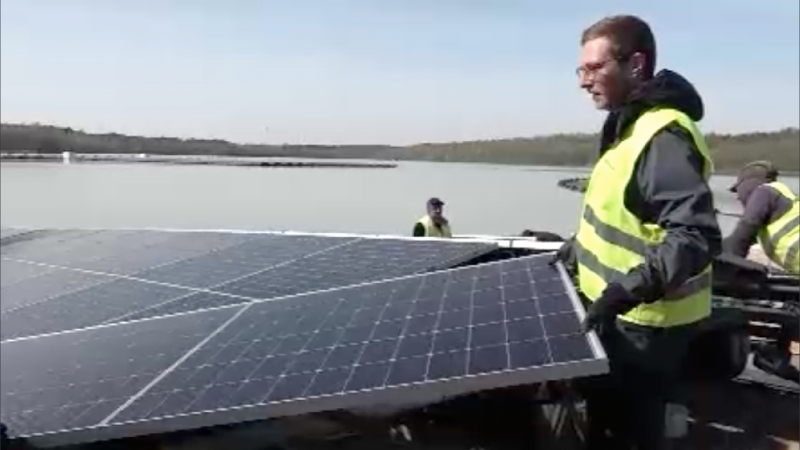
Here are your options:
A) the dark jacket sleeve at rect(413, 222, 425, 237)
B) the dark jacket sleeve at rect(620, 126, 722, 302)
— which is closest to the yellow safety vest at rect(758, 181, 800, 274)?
the dark jacket sleeve at rect(620, 126, 722, 302)

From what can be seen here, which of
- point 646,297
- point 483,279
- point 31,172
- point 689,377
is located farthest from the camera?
point 31,172

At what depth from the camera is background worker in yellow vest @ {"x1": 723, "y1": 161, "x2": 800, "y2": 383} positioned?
202 inches

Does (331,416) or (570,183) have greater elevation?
(570,183)

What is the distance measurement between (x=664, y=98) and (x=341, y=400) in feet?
3.73

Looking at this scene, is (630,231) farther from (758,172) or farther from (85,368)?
(758,172)

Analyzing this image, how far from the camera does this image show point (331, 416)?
11.1 ft

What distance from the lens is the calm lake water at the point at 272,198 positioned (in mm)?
6363

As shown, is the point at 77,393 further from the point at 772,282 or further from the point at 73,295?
the point at 772,282

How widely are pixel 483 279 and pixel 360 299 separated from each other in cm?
52

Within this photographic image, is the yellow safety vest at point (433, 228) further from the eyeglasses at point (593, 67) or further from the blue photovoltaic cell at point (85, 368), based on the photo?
the eyeglasses at point (593, 67)

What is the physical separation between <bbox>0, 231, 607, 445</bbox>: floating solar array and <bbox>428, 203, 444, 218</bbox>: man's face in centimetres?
336

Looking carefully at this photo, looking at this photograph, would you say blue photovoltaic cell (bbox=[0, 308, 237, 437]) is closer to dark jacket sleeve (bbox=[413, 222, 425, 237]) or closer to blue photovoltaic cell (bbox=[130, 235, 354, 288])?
blue photovoltaic cell (bbox=[130, 235, 354, 288])

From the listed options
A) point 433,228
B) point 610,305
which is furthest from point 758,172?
point 433,228

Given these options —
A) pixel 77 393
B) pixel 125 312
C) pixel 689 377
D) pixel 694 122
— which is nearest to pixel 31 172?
pixel 125 312
